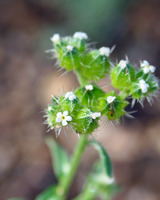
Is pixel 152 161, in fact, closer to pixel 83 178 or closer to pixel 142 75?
pixel 83 178

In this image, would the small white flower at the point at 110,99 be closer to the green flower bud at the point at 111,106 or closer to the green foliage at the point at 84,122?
the green flower bud at the point at 111,106

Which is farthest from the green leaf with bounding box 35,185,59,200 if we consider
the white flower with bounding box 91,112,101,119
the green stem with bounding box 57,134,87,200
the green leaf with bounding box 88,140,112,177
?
the white flower with bounding box 91,112,101,119

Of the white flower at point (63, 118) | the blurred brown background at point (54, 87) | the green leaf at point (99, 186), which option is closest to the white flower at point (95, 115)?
the white flower at point (63, 118)

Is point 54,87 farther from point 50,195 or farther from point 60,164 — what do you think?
point 50,195

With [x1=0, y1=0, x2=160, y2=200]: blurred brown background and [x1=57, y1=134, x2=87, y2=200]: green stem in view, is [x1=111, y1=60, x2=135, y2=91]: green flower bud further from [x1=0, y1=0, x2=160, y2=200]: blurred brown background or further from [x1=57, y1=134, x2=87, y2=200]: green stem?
[x1=0, y1=0, x2=160, y2=200]: blurred brown background

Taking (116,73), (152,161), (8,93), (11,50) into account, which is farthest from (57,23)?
(116,73)

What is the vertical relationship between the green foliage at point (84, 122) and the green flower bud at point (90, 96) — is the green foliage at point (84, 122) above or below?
below

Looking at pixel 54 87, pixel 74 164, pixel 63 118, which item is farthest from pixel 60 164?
pixel 54 87

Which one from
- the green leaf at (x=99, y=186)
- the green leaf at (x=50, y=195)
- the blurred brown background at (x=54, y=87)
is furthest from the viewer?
the blurred brown background at (x=54, y=87)
